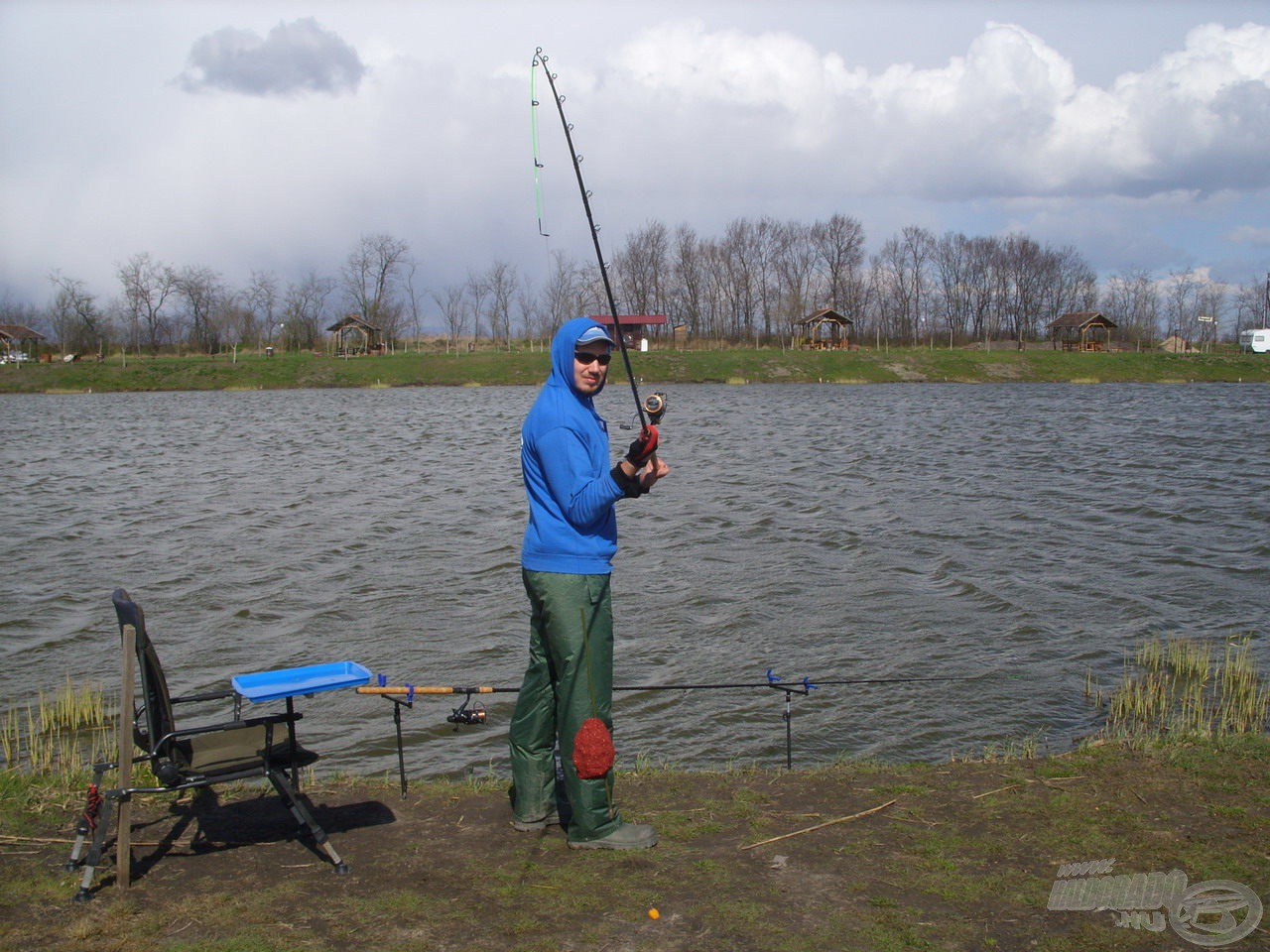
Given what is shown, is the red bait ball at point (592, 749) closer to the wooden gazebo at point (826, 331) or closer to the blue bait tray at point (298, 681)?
the blue bait tray at point (298, 681)

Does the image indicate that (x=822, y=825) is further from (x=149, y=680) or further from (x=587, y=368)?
(x=149, y=680)

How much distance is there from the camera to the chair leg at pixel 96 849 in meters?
4.41

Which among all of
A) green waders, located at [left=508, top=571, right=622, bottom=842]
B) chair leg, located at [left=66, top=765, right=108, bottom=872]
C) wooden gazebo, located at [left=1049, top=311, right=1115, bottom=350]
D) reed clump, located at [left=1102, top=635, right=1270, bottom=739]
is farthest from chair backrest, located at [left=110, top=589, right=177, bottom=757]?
wooden gazebo, located at [left=1049, top=311, right=1115, bottom=350]

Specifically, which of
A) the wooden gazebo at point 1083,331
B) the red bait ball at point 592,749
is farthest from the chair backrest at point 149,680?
the wooden gazebo at point 1083,331

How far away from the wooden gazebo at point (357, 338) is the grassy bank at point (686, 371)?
747 inches

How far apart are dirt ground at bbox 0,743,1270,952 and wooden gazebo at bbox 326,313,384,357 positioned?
87169 mm

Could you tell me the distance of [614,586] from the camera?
45.0 ft

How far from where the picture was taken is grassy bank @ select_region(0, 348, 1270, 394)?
65750mm

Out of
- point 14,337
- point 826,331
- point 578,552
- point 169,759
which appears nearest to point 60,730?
point 169,759

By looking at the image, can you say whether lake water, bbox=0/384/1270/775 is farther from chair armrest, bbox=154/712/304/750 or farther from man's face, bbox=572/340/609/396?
man's face, bbox=572/340/609/396

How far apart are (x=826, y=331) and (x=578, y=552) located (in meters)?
93.3

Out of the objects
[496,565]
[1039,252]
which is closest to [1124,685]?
[496,565]

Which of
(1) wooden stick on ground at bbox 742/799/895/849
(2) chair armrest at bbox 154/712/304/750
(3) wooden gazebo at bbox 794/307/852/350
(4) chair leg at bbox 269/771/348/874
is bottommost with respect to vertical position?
(1) wooden stick on ground at bbox 742/799/895/849

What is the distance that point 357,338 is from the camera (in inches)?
3925
